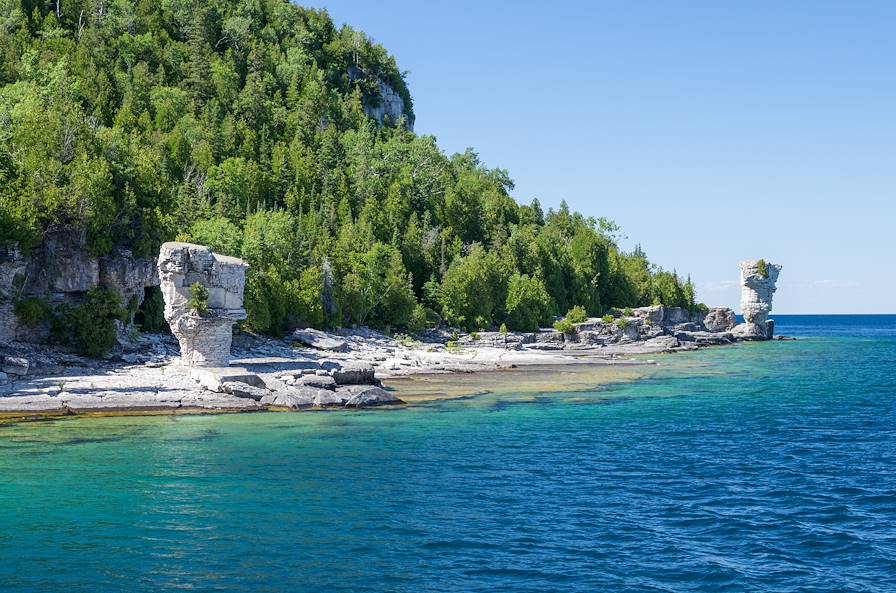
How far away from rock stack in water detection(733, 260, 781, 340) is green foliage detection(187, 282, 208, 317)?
A: 113 meters

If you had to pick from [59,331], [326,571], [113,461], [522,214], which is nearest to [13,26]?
[59,331]

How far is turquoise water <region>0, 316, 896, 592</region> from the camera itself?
18609 millimetres

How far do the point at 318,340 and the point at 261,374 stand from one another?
22.1m

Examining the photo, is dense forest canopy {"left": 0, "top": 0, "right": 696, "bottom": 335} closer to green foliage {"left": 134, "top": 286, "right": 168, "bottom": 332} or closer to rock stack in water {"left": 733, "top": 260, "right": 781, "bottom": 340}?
green foliage {"left": 134, "top": 286, "right": 168, "bottom": 332}

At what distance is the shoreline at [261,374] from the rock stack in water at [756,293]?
64.5 m

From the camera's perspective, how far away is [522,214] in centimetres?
15050

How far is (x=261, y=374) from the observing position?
1848 inches

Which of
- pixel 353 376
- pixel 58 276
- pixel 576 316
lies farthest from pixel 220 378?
pixel 576 316

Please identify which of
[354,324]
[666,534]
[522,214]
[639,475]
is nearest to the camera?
[666,534]

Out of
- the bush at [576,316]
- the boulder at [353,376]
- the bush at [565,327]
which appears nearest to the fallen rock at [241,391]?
the boulder at [353,376]

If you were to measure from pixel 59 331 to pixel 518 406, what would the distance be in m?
29.4

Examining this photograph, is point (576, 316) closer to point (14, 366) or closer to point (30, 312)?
point (30, 312)

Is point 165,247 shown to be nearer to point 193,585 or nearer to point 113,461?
point 113,461

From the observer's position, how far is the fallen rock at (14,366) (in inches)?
1713
